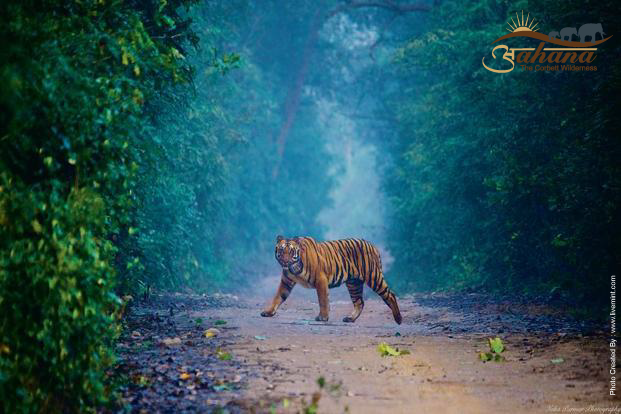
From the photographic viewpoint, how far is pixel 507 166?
47.5ft

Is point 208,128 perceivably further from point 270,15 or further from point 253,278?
point 270,15

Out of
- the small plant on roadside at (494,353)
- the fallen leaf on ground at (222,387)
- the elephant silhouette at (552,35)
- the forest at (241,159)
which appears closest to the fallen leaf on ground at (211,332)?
the forest at (241,159)

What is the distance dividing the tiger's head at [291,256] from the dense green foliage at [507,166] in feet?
14.7

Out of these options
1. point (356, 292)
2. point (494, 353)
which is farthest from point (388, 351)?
point (356, 292)

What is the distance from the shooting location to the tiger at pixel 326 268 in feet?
36.2

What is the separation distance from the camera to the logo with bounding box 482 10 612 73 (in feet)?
39.8

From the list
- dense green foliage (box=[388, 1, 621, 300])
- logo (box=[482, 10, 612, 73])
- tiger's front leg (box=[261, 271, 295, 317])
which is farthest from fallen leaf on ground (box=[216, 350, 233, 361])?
logo (box=[482, 10, 612, 73])

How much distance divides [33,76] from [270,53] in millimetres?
29957

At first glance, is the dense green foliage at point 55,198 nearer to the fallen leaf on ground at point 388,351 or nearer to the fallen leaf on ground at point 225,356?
the fallen leaf on ground at point 225,356

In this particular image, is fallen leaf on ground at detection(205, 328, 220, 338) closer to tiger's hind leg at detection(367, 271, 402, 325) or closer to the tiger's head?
the tiger's head

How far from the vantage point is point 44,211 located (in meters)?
5.34

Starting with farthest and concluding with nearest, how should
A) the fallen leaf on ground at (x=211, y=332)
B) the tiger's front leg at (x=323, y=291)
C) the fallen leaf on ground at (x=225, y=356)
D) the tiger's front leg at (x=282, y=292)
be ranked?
the tiger's front leg at (x=282, y=292), the tiger's front leg at (x=323, y=291), the fallen leaf on ground at (x=211, y=332), the fallen leaf on ground at (x=225, y=356)

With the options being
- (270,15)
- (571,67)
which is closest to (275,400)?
(571,67)

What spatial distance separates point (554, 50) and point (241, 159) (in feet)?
58.4
